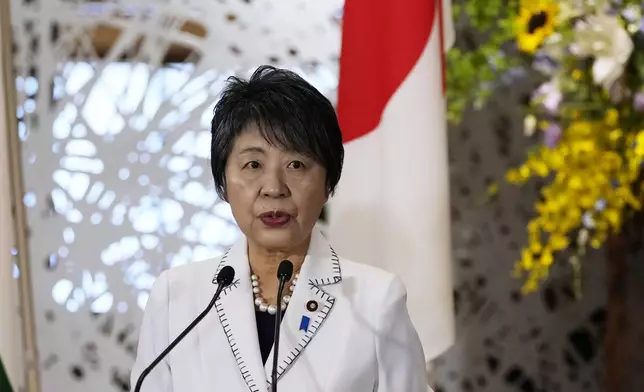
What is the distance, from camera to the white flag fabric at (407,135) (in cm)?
139

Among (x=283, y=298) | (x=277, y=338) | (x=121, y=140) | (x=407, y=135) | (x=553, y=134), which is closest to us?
(x=277, y=338)

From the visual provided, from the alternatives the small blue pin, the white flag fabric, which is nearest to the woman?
the small blue pin

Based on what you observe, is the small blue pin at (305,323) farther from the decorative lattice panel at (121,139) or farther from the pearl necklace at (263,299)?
the decorative lattice panel at (121,139)

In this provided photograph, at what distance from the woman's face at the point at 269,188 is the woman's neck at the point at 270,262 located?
40 millimetres

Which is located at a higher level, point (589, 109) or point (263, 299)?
point (589, 109)

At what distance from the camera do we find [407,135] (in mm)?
1392

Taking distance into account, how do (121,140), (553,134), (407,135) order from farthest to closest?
(121,140), (553,134), (407,135)

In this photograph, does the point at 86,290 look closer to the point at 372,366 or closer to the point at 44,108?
the point at 44,108

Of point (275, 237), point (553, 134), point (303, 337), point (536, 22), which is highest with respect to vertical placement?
point (536, 22)

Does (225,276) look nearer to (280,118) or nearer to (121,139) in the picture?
(280,118)

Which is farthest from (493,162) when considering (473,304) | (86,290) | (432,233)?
(86,290)

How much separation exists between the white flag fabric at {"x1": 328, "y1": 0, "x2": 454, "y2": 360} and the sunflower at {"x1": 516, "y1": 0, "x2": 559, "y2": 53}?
140 mm

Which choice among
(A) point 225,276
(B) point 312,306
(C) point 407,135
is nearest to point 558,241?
(C) point 407,135

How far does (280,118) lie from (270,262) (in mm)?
171
